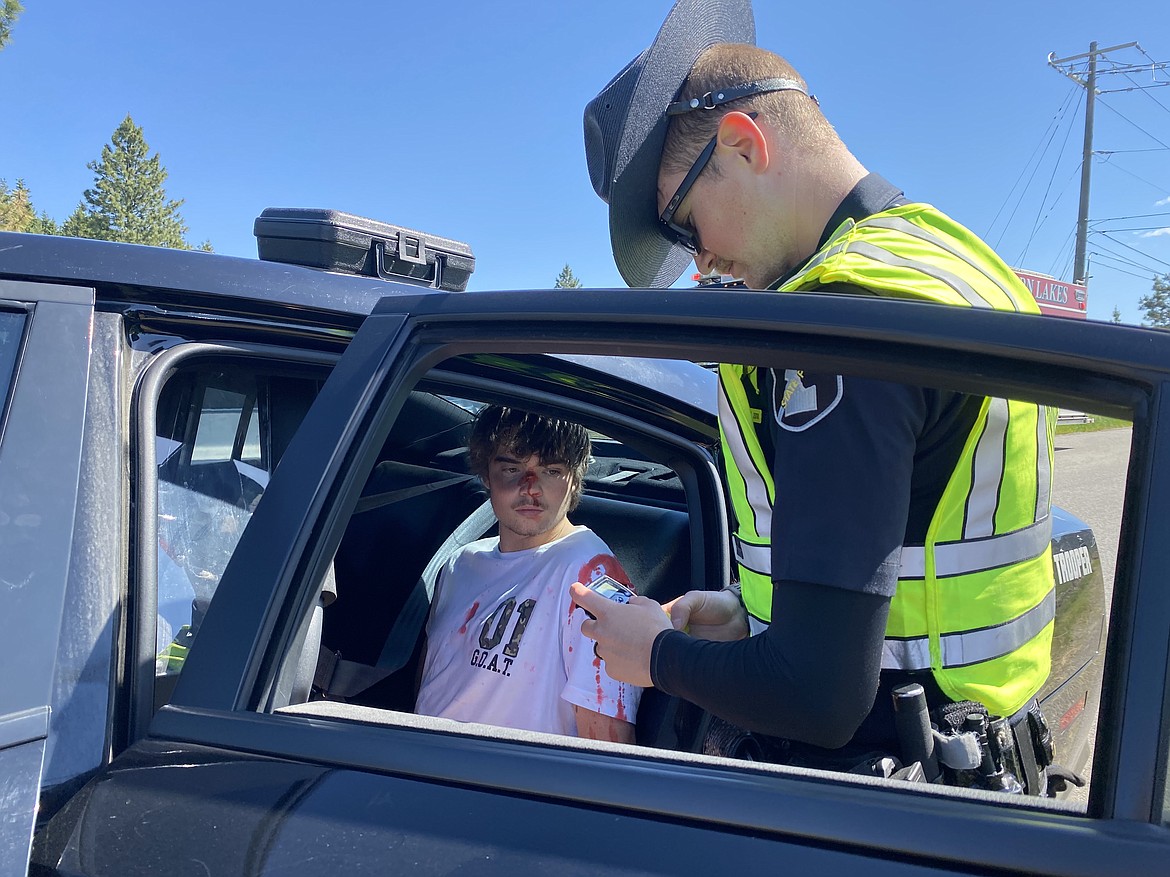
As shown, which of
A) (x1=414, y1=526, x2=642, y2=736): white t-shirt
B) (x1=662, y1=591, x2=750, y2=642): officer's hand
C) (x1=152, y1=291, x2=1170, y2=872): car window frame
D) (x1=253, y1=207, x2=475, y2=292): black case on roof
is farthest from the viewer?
(x1=253, y1=207, x2=475, y2=292): black case on roof

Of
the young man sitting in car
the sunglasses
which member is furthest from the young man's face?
the sunglasses

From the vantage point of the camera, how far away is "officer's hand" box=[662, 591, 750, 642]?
1610 mm

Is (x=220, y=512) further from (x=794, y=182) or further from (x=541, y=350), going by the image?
(x=794, y=182)

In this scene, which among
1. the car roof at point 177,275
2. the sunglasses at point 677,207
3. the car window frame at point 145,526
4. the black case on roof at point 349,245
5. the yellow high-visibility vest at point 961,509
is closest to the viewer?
the yellow high-visibility vest at point 961,509

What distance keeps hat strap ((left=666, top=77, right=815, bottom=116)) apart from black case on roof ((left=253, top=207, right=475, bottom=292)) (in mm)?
828

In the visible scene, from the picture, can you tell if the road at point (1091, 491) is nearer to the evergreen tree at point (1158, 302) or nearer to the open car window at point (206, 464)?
the open car window at point (206, 464)

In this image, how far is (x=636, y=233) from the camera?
66.1 inches

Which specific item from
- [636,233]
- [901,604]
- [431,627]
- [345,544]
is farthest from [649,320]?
[345,544]

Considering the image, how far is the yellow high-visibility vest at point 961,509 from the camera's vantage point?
3.39 feet

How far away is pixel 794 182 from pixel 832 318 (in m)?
0.51

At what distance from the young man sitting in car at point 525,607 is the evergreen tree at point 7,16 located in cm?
4895

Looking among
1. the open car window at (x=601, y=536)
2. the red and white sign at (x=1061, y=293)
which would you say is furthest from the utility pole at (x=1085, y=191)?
the open car window at (x=601, y=536)

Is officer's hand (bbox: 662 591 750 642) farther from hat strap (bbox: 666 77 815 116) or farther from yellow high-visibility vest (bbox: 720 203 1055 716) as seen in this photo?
hat strap (bbox: 666 77 815 116)

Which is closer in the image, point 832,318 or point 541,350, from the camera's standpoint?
point 832,318
